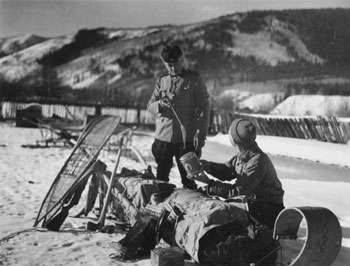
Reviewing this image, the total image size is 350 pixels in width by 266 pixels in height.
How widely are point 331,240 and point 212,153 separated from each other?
3514mm

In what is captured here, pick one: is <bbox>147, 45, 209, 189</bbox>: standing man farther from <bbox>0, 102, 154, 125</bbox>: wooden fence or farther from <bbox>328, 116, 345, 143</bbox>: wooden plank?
<bbox>0, 102, 154, 125</bbox>: wooden fence

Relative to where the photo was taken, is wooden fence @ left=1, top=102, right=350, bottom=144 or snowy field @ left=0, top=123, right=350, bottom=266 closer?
snowy field @ left=0, top=123, right=350, bottom=266

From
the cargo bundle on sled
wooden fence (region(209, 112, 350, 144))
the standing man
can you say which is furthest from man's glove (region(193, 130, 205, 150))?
wooden fence (region(209, 112, 350, 144))

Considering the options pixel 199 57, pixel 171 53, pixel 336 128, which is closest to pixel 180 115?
pixel 171 53

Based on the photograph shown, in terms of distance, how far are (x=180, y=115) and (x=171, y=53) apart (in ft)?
1.52

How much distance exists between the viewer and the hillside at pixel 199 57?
15.4ft

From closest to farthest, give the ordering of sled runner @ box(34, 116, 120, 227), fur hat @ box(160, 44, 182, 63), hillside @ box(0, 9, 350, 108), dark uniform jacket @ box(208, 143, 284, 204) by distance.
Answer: dark uniform jacket @ box(208, 143, 284, 204), sled runner @ box(34, 116, 120, 227), fur hat @ box(160, 44, 182, 63), hillside @ box(0, 9, 350, 108)

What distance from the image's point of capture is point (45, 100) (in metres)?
11.1

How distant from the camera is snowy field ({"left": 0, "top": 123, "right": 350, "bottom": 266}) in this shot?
2.34 meters

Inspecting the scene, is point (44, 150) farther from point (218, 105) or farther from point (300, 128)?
point (300, 128)

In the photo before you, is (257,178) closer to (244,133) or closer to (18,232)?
(244,133)

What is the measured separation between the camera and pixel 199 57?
8.95m

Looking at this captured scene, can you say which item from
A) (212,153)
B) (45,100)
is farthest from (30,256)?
(45,100)

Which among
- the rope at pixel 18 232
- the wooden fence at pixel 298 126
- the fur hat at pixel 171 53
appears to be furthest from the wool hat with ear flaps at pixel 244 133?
the wooden fence at pixel 298 126
